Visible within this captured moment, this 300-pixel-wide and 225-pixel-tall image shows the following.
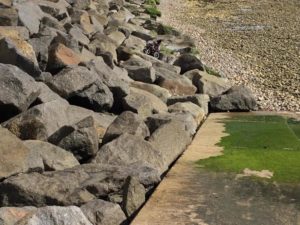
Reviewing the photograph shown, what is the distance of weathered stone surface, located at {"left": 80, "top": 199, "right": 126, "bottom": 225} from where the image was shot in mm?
6215

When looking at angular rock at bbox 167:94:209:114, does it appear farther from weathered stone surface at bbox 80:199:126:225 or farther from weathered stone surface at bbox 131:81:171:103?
weathered stone surface at bbox 80:199:126:225

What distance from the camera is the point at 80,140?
8.20 m

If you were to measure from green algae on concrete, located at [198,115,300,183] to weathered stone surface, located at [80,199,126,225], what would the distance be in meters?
1.90

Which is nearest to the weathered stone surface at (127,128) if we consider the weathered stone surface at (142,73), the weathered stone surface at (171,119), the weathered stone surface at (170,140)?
the weathered stone surface at (170,140)

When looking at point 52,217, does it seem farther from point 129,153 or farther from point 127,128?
point 127,128

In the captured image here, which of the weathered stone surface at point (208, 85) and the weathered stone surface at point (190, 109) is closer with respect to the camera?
the weathered stone surface at point (190, 109)

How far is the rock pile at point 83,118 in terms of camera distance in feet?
21.9

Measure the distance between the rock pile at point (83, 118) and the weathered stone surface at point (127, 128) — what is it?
→ 0.02 meters

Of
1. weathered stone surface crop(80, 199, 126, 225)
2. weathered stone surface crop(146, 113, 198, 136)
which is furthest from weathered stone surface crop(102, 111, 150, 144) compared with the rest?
weathered stone surface crop(80, 199, 126, 225)

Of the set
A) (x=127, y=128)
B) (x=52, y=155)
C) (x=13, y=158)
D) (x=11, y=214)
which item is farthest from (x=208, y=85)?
(x=11, y=214)

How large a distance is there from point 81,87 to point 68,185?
3.57 m

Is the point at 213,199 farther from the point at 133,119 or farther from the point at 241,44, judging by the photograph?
the point at 241,44

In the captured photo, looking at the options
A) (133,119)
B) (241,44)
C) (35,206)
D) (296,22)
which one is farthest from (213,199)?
(296,22)

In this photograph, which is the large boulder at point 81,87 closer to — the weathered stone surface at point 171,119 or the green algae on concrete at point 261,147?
the weathered stone surface at point 171,119
